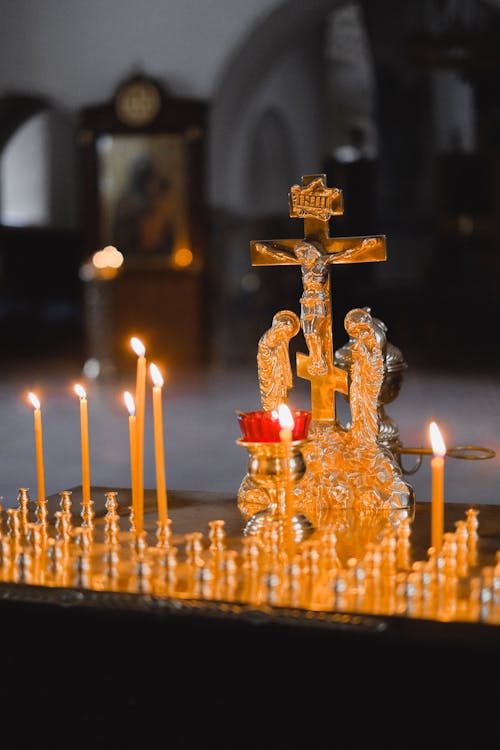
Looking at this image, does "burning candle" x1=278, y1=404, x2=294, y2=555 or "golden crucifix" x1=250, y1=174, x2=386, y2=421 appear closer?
"burning candle" x1=278, y1=404, x2=294, y2=555

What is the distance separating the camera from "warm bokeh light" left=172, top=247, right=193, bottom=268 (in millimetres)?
11150

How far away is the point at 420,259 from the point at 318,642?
1067 cm

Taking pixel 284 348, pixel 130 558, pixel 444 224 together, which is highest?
pixel 444 224

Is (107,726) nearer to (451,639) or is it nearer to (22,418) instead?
(451,639)

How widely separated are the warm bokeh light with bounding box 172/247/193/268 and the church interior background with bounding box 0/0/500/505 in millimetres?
41

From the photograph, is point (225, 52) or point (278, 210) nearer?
point (225, 52)

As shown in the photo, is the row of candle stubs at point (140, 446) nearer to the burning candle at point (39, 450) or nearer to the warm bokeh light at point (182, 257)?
the burning candle at point (39, 450)

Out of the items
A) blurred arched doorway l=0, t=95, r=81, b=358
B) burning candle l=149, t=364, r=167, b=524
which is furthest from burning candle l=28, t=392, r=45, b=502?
blurred arched doorway l=0, t=95, r=81, b=358

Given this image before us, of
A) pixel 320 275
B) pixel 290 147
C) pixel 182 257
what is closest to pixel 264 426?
pixel 320 275

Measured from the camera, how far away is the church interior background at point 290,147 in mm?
11148

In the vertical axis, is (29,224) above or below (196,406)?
above

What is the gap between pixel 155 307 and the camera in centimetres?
1134

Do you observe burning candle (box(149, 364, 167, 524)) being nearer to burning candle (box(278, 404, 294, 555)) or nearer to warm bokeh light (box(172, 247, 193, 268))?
burning candle (box(278, 404, 294, 555))

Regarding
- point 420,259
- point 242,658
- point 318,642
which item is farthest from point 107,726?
point 420,259
